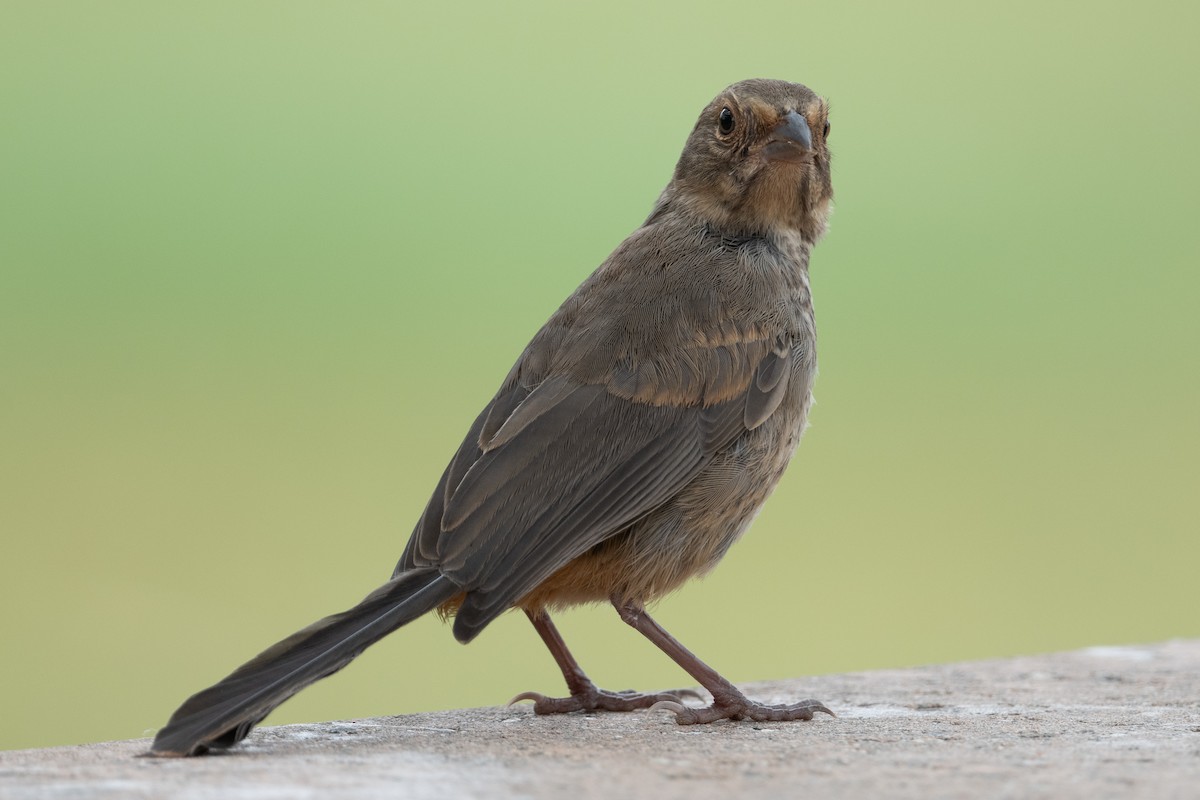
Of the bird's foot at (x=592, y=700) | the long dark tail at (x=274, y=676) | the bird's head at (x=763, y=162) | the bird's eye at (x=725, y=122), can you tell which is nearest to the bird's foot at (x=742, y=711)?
the bird's foot at (x=592, y=700)

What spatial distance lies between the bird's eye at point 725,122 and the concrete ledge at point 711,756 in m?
1.98

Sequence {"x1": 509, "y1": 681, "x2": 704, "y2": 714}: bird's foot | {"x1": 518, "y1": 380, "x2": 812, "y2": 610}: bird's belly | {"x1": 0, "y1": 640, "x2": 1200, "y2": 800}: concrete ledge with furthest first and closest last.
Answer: {"x1": 509, "y1": 681, "x2": 704, "y2": 714}: bird's foot < {"x1": 518, "y1": 380, "x2": 812, "y2": 610}: bird's belly < {"x1": 0, "y1": 640, "x2": 1200, "y2": 800}: concrete ledge

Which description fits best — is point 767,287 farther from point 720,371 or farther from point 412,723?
point 412,723

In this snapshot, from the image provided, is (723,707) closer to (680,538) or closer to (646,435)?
(680,538)

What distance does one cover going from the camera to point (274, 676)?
3.46 meters

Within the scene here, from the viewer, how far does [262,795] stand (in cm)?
282

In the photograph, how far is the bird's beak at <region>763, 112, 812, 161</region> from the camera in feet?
15.8

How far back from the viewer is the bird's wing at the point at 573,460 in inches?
155

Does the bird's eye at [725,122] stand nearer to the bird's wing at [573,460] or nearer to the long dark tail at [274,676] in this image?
the bird's wing at [573,460]

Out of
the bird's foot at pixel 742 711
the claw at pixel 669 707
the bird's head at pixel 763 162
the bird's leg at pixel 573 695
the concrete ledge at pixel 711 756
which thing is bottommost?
the concrete ledge at pixel 711 756

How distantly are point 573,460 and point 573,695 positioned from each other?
0.97 metres

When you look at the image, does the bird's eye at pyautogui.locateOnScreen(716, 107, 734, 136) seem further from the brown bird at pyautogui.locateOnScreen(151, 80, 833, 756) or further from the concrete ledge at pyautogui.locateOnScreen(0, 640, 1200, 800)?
the concrete ledge at pyautogui.locateOnScreen(0, 640, 1200, 800)

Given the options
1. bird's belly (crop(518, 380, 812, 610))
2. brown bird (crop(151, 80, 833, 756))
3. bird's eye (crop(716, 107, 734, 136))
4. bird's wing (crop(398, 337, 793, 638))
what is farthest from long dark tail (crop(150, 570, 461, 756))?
bird's eye (crop(716, 107, 734, 136))

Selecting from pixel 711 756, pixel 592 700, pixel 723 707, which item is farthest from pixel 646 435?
Result: pixel 711 756
